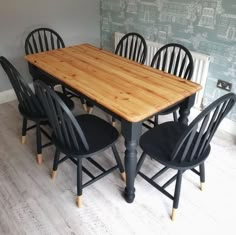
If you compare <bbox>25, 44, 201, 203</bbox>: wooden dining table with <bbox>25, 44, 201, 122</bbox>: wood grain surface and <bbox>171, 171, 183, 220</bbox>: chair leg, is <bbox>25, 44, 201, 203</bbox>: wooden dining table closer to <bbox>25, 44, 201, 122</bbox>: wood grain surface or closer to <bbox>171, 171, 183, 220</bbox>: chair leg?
<bbox>25, 44, 201, 122</bbox>: wood grain surface

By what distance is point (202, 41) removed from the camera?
2.54m

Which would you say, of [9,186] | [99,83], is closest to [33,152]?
[9,186]

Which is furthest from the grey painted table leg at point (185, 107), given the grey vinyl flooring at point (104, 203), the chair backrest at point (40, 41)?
the chair backrest at point (40, 41)

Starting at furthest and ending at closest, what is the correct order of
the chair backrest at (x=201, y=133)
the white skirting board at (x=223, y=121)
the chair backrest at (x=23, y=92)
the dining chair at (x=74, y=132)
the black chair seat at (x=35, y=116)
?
1. the white skirting board at (x=223, y=121)
2. the black chair seat at (x=35, y=116)
3. the chair backrest at (x=23, y=92)
4. the dining chair at (x=74, y=132)
5. the chair backrest at (x=201, y=133)

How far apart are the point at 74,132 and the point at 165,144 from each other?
23.5 inches

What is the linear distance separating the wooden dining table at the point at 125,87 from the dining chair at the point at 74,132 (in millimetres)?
214

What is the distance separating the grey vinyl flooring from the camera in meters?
1.67

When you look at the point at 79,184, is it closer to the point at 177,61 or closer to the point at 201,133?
the point at 201,133

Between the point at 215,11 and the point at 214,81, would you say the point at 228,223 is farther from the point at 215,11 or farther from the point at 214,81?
the point at 215,11

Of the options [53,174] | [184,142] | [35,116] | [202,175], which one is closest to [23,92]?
[35,116]

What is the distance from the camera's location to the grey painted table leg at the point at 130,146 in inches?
59.3

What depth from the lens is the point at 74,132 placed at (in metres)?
1.64

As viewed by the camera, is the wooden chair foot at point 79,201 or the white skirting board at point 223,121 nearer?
the wooden chair foot at point 79,201

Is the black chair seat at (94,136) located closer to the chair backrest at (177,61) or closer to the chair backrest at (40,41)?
the chair backrest at (177,61)
